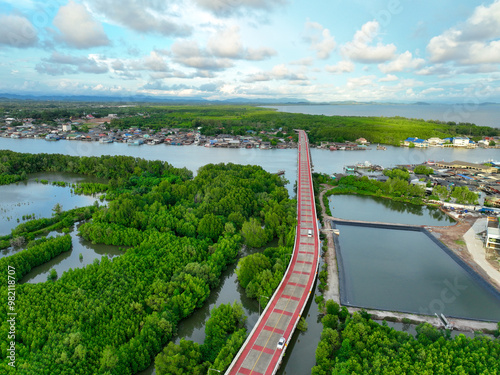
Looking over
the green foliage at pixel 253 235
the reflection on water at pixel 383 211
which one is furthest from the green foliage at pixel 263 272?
→ the reflection on water at pixel 383 211

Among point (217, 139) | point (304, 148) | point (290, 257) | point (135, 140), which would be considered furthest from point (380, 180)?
point (135, 140)

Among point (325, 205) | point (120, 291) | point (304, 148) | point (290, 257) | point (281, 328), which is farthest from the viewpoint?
point (304, 148)

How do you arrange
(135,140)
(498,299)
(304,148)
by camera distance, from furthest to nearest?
1. (135,140)
2. (304,148)
3. (498,299)

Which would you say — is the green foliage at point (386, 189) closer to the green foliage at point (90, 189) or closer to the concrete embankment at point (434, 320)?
the concrete embankment at point (434, 320)

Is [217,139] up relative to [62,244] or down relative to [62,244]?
up

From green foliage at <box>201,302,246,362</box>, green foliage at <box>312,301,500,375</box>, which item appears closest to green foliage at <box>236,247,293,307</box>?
green foliage at <box>201,302,246,362</box>

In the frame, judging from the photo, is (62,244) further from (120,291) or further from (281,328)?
(281,328)

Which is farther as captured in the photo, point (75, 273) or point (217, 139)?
point (217, 139)
